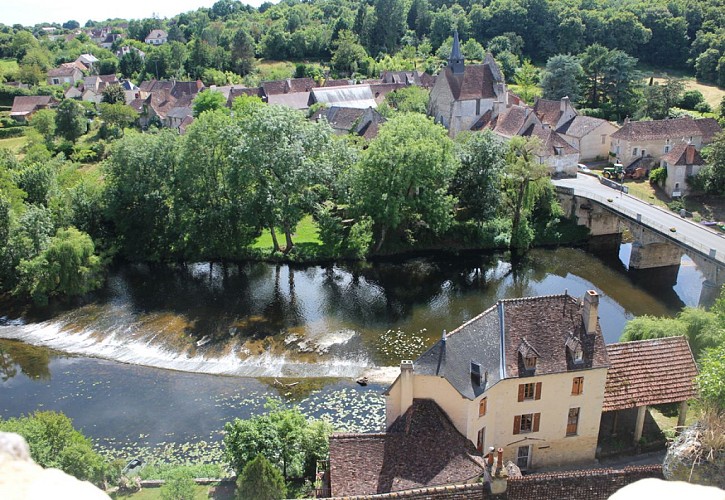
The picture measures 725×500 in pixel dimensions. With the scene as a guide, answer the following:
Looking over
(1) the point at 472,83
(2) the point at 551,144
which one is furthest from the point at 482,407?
(1) the point at 472,83

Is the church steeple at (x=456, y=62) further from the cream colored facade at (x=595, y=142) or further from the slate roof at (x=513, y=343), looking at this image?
the slate roof at (x=513, y=343)

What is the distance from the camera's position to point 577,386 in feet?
97.8

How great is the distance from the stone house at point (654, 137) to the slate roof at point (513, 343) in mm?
51693

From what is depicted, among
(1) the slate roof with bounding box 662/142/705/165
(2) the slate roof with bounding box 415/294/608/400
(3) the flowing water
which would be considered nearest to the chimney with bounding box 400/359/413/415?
(2) the slate roof with bounding box 415/294/608/400

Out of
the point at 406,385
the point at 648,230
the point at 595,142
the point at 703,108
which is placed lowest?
the point at 406,385

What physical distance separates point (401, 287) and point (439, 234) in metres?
9.74

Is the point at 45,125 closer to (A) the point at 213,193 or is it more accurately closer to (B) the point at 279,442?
(A) the point at 213,193

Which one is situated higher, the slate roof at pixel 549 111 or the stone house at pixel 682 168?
the slate roof at pixel 549 111

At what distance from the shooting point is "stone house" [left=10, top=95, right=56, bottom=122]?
369 ft

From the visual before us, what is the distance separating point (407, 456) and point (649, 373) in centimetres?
1299

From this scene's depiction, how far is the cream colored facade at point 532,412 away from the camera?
92.6 feet

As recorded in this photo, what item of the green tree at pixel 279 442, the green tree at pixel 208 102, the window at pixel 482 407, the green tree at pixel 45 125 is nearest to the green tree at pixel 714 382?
the window at pixel 482 407

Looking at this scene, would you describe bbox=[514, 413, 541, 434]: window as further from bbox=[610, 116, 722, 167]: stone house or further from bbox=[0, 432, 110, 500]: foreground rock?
bbox=[610, 116, 722, 167]: stone house

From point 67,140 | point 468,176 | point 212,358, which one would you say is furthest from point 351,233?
point 67,140
